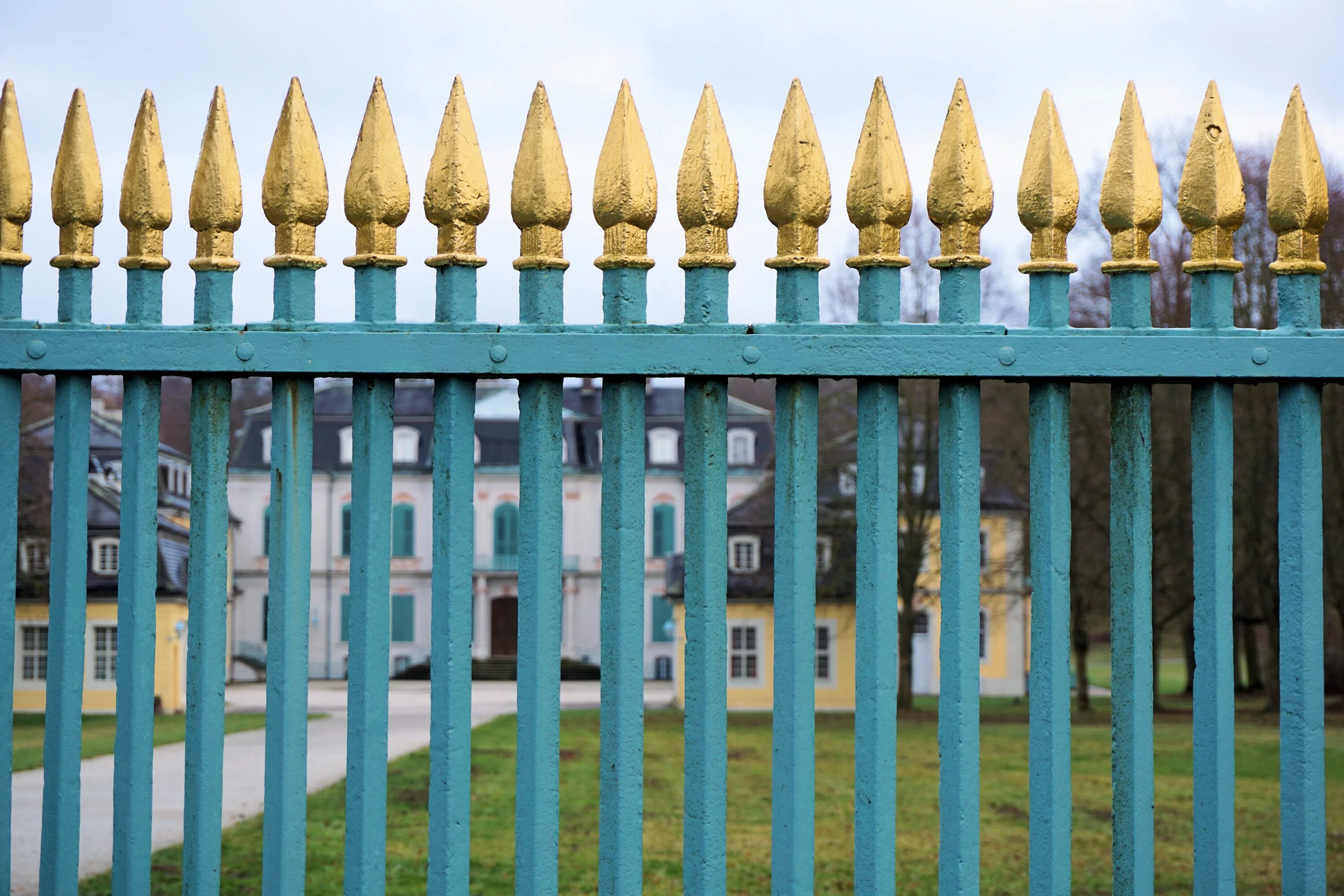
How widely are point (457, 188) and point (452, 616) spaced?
87 centimetres

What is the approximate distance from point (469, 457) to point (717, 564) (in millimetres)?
557

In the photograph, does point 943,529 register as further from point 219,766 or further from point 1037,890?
point 219,766

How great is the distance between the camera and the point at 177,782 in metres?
15.7

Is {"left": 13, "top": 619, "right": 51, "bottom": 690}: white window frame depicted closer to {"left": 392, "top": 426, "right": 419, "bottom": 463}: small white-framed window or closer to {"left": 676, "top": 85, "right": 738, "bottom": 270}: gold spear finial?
{"left": 392, "top": 426, "right": 419, "bottom": 463}: small white-framed window

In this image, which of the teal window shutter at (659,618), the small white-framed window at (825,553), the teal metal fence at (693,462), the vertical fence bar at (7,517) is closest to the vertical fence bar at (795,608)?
the teal metal fence at (693,462)

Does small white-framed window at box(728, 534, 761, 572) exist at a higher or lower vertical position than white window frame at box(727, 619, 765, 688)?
higher

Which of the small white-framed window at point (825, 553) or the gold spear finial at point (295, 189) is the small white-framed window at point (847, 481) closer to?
the small white-framed window at point (825, 553)

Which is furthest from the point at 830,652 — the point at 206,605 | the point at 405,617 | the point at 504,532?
the point at 206,605

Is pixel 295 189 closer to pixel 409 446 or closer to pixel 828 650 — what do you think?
pixel 828 650

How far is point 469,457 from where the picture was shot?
8.69 ft

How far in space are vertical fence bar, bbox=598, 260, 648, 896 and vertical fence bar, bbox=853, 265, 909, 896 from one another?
45cm

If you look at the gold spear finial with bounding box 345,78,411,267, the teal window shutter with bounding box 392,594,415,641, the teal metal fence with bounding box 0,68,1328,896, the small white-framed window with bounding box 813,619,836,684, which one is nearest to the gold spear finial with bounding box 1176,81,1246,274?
the teal metal fence with bounding box 0,68,1328,896

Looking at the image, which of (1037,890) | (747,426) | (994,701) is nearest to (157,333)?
(1037,890)

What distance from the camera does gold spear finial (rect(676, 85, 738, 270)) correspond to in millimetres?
2592
